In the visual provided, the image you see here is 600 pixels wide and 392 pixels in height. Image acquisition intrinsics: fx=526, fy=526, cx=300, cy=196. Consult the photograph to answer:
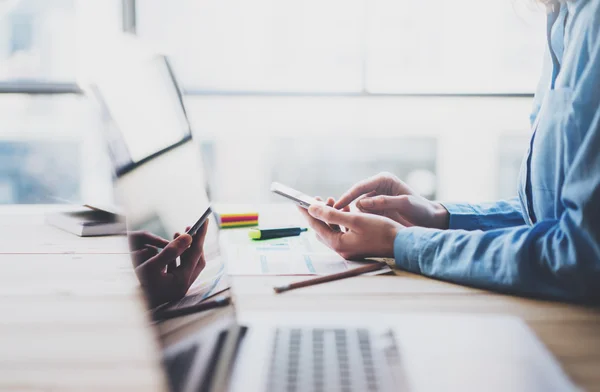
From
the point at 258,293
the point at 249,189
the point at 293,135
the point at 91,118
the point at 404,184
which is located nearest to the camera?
the point at 91,118

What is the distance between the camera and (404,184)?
3.85ft

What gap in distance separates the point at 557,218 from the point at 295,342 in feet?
1.60

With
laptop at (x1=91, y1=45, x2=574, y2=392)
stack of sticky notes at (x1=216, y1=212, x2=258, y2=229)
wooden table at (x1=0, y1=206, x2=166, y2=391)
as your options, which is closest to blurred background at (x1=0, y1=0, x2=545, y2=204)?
stack of sticky notes at (x1=216, y1=212, x2=258, y2=229)

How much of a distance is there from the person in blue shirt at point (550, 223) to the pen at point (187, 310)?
1.04ft

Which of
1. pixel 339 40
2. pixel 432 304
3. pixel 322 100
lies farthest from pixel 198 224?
pixel 322 100

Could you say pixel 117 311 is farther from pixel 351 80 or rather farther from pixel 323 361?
pixel 351 80

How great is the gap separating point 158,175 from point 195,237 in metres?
0.13

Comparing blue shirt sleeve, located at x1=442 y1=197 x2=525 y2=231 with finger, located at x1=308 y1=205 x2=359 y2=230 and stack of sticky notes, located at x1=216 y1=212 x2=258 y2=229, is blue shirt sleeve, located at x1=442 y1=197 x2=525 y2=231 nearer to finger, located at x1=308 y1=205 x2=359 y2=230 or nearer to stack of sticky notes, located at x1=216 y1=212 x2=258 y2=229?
finger, located at x1=308 y1=205 x2=359 y2=230

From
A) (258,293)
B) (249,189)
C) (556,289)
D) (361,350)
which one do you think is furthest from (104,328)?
(249,189)

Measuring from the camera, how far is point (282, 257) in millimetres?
964

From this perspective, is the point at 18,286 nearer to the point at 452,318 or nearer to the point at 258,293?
the point at 258,293

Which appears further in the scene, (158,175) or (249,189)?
(249,189)

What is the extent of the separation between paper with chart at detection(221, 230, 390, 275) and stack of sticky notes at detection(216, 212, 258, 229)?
0.29ft

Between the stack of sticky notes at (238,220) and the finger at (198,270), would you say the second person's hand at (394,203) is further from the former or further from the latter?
the finger at (198,270)
